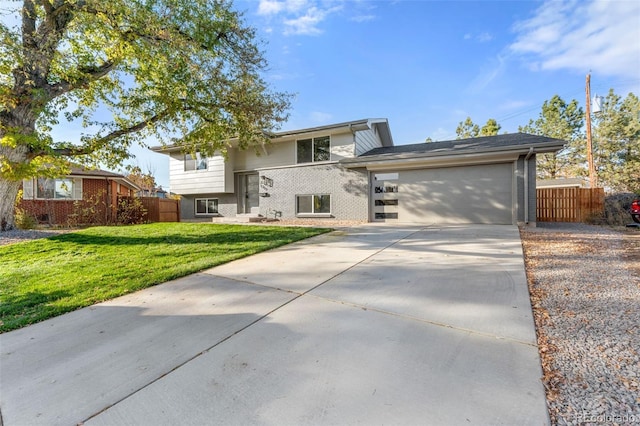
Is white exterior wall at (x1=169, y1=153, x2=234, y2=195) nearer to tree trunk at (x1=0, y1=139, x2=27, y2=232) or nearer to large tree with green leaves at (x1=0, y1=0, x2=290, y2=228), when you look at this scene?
large tree with green leaves at (x1=0, y1=0, x2=290, y2=228)

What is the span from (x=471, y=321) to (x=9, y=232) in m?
12.0

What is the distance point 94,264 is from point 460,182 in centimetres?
1080

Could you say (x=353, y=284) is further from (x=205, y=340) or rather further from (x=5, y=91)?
(x=5, y=91)

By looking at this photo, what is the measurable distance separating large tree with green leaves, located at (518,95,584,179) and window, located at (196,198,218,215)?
25498mm

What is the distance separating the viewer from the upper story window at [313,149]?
508 inches

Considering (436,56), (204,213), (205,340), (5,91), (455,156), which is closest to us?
(205,340)

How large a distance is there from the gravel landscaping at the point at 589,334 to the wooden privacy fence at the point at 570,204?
24.3 feet

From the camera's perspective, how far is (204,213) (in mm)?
16328

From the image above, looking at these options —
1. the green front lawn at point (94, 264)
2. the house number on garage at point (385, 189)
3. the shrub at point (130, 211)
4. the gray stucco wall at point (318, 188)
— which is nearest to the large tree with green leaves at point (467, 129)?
the house number on garage at point (385, 189)

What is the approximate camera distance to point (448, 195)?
34.2 feet

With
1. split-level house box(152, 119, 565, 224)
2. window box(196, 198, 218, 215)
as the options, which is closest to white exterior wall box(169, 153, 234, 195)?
split-level house box(152, 119, 565, 224)

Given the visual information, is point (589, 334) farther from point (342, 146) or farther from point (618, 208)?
point (618, 208)

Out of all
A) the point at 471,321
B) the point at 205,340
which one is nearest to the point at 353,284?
the point at 471,321

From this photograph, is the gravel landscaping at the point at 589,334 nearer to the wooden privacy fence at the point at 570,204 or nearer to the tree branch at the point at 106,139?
the wooden privacy fence at the point at 570,204
